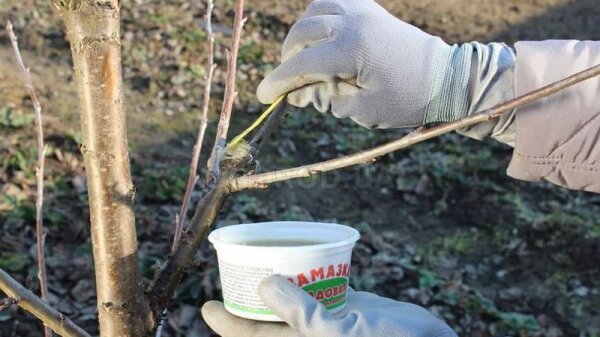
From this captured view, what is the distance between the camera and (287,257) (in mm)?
1386

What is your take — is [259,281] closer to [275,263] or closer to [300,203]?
[275,263]

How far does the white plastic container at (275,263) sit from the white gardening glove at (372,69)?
0.31 metres

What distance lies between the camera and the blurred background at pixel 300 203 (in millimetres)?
3756

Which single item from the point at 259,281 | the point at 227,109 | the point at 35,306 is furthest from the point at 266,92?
the point at 35,306

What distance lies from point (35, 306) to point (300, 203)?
327cm

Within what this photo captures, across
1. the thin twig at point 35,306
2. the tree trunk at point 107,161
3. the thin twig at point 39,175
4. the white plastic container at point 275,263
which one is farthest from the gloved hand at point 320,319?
the thin twig at point 39,175

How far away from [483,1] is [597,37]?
1206mm

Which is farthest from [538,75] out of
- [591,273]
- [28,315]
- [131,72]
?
[131,72]

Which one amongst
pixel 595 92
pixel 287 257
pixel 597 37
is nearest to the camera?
pixel 287 257

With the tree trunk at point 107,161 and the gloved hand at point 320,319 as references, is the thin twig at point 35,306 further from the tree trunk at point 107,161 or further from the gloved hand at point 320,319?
the gloved hand at point 320,319

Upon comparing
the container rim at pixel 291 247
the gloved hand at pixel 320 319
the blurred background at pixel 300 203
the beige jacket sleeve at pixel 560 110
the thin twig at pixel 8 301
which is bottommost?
the blurred background at pixel 300 203

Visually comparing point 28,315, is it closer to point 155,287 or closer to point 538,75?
point 155,287

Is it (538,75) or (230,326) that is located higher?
(538,75)

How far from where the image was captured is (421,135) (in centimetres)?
117
